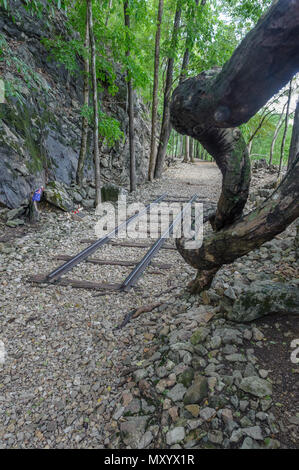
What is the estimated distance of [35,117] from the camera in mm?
8422

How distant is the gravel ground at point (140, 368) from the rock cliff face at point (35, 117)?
358 cm

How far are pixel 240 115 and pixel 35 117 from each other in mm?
8408

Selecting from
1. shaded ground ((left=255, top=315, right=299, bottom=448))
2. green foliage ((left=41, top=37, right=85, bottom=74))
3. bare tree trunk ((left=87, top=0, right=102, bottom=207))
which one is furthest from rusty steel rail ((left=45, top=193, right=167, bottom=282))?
green foliage ((left=41, top=37, right=85, bottom=74))

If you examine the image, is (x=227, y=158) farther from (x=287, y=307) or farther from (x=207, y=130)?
(x=287, y=307)

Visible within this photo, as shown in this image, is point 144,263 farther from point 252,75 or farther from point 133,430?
point 252,75

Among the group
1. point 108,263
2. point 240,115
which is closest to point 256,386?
point 240,115

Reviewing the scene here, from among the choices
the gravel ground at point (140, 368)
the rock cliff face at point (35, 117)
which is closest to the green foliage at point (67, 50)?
the rock cliff face at point (35, 117)

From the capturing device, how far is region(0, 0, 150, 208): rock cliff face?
6.93 metres

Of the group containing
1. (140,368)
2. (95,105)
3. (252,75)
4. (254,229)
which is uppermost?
(95,105)

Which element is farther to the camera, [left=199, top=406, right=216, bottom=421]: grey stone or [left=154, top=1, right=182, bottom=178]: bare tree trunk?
[left=154, top=1, right=182, bottom=178]: bare tree trunk

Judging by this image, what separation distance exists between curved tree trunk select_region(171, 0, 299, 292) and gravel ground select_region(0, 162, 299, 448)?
93 cm

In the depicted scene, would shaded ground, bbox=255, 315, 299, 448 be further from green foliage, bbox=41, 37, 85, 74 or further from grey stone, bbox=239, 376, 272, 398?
Answer: green foliage, bbox=41, 37, 85, 74

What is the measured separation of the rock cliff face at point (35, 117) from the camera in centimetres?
693
